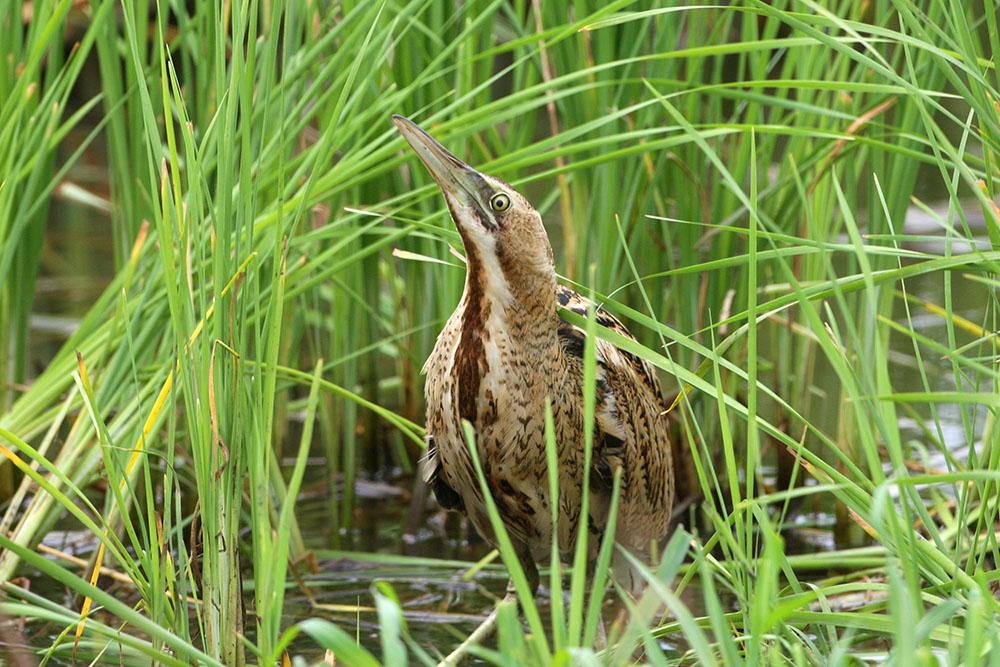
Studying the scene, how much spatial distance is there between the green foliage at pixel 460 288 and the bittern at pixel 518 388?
0.43ft

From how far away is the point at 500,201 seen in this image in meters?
1.88

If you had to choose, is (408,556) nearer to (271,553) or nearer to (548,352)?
(548,352)

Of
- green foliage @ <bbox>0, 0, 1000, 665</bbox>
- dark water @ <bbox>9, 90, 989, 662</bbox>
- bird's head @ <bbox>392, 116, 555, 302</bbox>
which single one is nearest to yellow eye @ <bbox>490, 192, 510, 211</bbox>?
bird's head @ <bbox>392, 116, 555, 302</bbox>

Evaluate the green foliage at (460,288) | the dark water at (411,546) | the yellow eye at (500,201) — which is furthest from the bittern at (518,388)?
the dark water at (411,546)

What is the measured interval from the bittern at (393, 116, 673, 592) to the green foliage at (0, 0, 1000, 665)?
132 mm

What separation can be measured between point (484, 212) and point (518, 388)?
0.30m

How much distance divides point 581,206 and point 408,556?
0.95 metres

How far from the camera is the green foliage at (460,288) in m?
1.47

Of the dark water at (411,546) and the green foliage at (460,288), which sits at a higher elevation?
the green foliage at (460,288)

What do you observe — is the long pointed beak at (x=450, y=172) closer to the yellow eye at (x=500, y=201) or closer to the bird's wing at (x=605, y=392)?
the yellow eye at (x=500, y=201)

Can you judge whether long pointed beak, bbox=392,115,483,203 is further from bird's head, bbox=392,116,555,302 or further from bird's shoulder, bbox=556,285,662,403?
bird's shoulder, bbox=556,285,662,403

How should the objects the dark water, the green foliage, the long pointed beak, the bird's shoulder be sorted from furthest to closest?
the dark water < the bird's shoulder < the long pointed beak < the green foliage

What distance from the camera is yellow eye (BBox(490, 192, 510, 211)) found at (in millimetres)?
1876

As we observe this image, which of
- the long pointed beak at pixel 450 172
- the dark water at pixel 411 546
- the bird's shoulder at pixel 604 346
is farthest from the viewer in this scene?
the dark water at pixel 411 546
